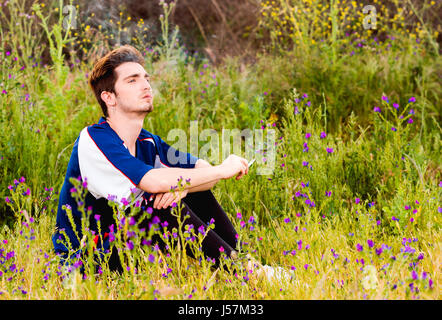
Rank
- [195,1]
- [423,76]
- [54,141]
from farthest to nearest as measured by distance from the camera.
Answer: [195,1], [423,76], [54,141]

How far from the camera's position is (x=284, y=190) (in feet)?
11.0

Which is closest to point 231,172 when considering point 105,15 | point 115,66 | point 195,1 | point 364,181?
point 115,66

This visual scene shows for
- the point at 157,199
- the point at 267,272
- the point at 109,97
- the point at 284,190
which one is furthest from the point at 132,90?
the point at 284,190

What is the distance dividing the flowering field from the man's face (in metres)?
0.61

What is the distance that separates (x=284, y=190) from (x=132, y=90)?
131 centimetres

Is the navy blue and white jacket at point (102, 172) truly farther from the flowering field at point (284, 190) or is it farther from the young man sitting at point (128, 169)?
the flowering field at point (284, 190)

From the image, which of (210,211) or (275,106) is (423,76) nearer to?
(275,106)

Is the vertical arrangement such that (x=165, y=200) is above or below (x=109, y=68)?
below

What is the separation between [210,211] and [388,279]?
3.43ft

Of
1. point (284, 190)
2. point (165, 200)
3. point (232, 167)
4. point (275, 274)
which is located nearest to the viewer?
point (275, 274)

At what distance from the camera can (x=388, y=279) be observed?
2.04 meters

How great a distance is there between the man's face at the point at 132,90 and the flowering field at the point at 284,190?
61 cm

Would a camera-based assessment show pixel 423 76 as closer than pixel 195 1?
Yes

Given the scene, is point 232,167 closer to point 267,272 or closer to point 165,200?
point 165,200
